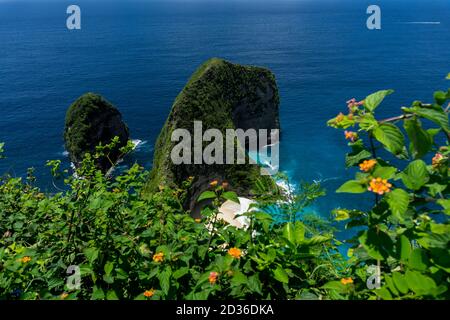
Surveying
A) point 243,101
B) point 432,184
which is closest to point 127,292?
point 432,184

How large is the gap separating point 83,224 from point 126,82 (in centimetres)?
11996

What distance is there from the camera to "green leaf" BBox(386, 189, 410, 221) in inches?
137

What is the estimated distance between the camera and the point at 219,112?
69.2m

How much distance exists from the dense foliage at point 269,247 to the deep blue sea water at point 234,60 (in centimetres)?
4935

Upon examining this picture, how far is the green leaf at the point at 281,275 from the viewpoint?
186 inches

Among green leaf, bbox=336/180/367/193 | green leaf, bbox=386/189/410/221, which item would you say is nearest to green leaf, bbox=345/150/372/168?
green leaf, bbox=336/180/367/193

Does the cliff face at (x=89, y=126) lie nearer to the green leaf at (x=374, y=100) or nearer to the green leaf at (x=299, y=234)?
the green leaf at (x=299, y=234)

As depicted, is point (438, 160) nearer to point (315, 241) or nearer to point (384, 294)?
point (384, 294)

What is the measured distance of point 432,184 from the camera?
4.03 m

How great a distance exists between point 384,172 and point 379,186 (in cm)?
28

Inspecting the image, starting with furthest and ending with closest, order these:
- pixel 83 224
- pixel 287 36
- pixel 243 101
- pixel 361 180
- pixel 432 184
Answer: pixel 287 36 < pixel 243 101 < pixel 83 224 < pixel 432 184 < pixel 361 180

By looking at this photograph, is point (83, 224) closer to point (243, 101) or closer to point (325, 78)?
point (243, 101)

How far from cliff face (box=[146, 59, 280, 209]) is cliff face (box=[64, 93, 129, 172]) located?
600 inches

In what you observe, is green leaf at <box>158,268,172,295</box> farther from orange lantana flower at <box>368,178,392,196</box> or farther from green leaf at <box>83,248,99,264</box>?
orange lantana flower at <box>368,178,392,196</box>
